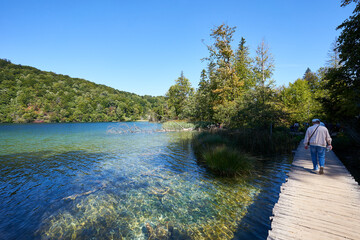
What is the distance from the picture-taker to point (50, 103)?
252 feet

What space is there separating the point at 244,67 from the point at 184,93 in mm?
30446

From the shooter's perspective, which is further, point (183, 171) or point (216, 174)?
point (183, 171)

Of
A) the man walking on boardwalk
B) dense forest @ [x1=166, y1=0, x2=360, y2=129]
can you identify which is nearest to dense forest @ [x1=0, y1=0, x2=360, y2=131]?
dense forest @ [x1=166, y1=0, x2=360, y2=129]

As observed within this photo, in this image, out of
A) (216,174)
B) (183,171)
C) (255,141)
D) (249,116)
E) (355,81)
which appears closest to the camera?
(216,174)

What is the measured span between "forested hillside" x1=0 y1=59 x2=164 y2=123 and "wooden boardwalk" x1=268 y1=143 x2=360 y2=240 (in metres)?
57.8

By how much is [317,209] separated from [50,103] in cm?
9633

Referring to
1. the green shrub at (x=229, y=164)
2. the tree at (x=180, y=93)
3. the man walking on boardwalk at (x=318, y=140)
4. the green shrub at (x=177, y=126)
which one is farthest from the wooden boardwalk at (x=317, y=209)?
the tree at (x=180, y=93)

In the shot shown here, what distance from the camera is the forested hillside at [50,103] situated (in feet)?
223

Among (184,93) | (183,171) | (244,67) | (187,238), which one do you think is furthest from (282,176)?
(184,93)

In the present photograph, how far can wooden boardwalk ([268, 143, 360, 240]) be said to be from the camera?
9.37ft

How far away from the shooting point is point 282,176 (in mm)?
7195

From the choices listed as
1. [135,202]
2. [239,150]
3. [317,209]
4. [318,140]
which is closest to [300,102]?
[239,150]

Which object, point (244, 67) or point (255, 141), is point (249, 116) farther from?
point (244, 67)

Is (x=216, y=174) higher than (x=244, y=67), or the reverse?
(x=244, y=67)
